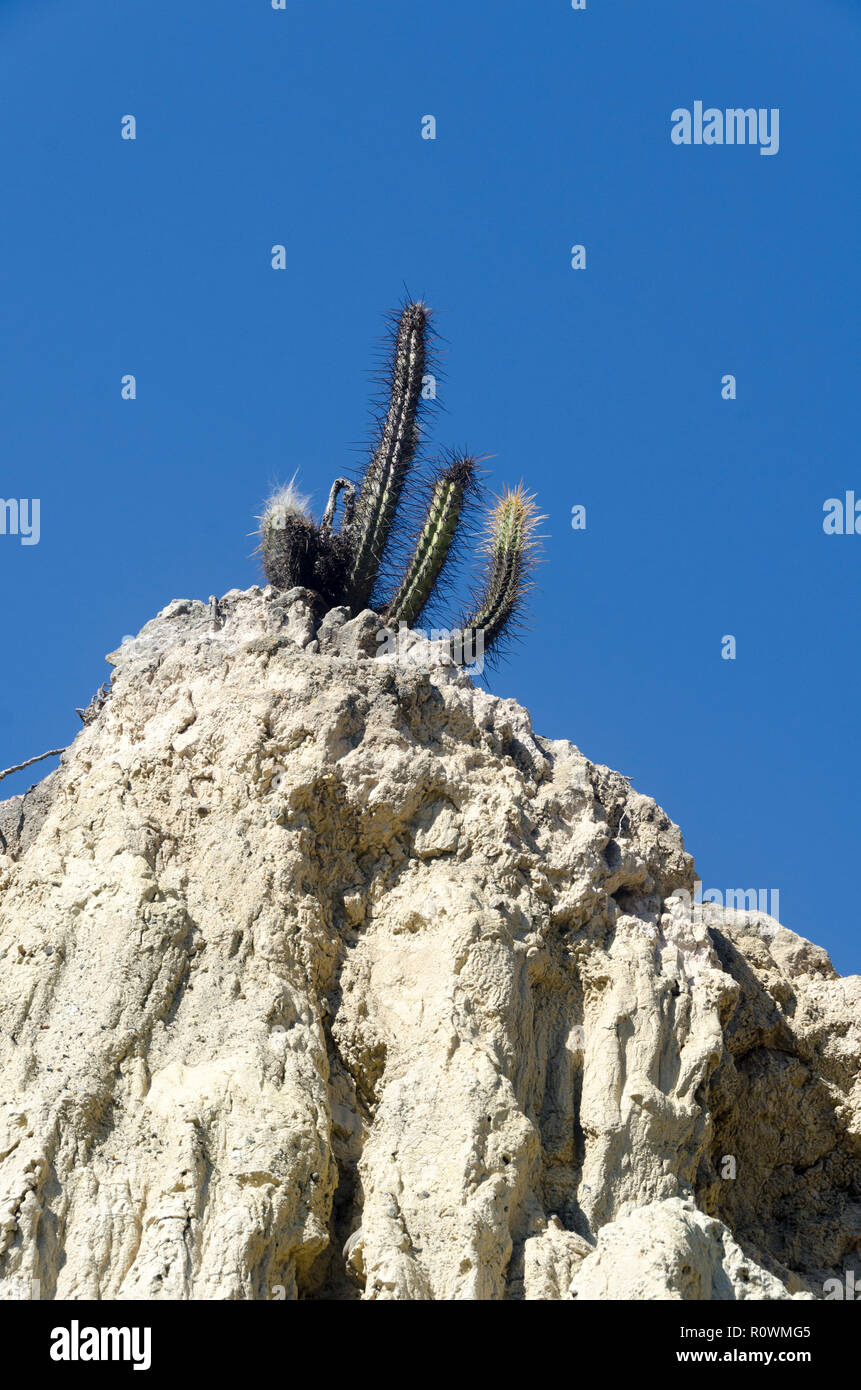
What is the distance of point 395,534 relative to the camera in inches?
492

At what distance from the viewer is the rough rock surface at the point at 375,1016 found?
789 centimetres

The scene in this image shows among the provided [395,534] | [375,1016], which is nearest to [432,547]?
[395,534]

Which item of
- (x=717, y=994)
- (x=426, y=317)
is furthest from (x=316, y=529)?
(x=717, y=994)

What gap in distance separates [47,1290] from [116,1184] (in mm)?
615

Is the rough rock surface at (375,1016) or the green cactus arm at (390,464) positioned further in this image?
the green cactus arm at (390,464)

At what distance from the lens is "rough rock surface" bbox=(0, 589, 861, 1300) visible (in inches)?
311

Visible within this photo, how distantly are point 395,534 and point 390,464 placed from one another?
550mm

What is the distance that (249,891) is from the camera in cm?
946

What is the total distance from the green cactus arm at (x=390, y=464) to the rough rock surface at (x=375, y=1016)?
101 centimetres

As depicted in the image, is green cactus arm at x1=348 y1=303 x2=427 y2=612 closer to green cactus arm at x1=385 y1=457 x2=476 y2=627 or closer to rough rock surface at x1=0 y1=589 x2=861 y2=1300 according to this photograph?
green cactus arm at x1=385 y1=457 x2=476 y2=627

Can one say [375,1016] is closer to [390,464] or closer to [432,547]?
[432,547]

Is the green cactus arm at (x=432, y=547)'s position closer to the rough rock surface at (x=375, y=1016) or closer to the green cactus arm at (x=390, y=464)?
the green cactus arm at (x=390, y=464)

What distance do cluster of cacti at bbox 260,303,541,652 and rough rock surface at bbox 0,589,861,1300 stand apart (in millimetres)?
817
